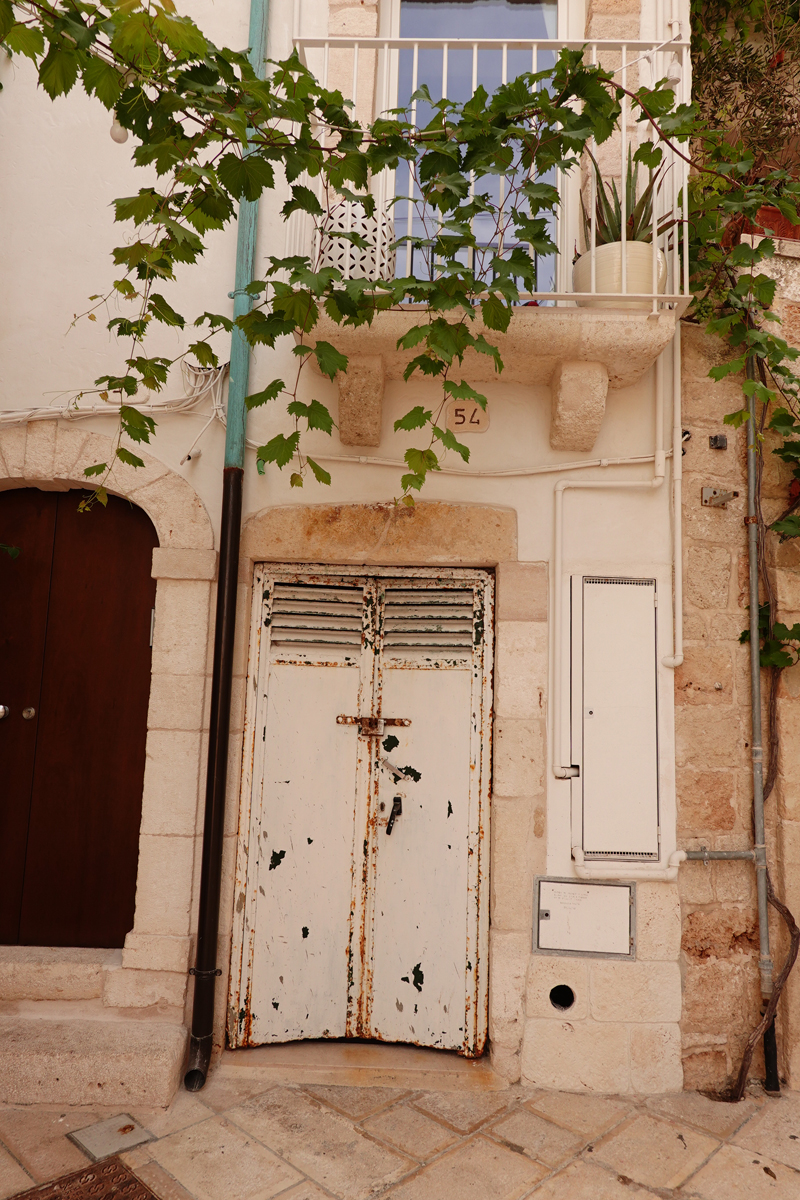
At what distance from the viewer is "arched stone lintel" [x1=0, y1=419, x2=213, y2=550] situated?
3.16m

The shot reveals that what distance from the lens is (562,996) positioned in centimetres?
296

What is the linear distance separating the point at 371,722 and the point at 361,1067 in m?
1.34

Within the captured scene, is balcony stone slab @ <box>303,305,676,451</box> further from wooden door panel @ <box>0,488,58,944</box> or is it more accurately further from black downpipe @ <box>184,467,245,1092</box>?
wooden door panel @ <box>0,488,58,944</box>

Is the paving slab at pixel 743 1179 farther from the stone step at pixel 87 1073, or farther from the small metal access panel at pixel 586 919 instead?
the stone step at pixel 87 1073

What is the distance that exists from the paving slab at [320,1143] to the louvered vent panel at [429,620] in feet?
5.69

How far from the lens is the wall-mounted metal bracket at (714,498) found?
3141 millimetres

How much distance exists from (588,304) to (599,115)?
77 centimetres

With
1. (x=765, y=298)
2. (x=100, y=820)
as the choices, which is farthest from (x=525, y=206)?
(x=100, y=820)

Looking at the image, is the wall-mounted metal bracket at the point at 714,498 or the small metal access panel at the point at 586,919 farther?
the wall-mounted metal bracket at the point at 714,498

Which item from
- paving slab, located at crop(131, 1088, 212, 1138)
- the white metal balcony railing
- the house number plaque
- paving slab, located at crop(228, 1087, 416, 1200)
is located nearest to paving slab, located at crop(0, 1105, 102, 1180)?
paving slab, located at crop(131, 1088, 212, 1138)

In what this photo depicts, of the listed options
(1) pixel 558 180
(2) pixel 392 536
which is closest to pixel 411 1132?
(2) pixel 392 536

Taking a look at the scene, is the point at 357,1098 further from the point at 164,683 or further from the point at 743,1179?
the point at 164,683

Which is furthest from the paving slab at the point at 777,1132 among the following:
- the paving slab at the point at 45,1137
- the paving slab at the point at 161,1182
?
the paving slab at the point at 45,1137

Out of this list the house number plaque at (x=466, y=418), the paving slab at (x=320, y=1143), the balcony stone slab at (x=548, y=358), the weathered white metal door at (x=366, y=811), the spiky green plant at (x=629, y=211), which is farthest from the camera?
the house number plaque at (x=466, y=418)
